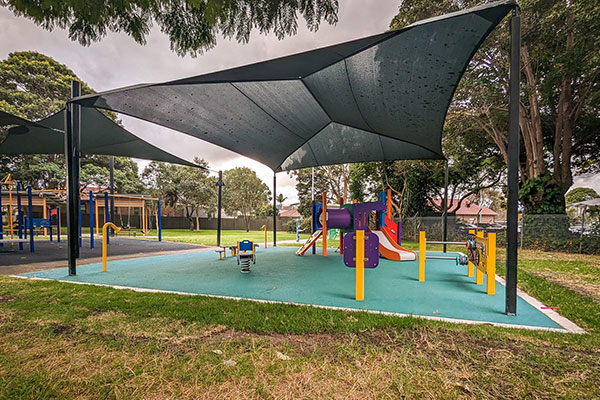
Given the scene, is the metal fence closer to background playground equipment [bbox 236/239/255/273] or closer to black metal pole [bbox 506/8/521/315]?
black metal pole [bbox 506/8/521/315]

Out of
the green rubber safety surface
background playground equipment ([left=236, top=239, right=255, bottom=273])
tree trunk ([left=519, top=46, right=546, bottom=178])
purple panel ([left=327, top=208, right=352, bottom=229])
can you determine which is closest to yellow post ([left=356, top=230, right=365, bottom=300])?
the green rubber safety surface

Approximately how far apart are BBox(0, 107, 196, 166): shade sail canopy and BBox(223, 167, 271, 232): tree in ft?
63.5

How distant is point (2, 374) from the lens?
1.67 m

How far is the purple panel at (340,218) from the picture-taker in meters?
7.55

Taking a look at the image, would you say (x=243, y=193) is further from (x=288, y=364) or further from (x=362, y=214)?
(x=288, y=364)

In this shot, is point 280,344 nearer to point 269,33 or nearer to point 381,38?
point 381,38

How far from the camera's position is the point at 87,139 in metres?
7.78

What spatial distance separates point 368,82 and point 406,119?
155 centimetres

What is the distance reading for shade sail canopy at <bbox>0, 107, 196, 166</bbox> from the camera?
643cm

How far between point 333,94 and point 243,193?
26.0 meters

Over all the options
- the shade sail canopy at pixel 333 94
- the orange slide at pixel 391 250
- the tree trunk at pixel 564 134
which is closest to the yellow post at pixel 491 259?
the shade sail canopy at pixel 333 94

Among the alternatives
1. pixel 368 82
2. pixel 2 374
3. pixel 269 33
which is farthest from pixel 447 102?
pixel 2 374

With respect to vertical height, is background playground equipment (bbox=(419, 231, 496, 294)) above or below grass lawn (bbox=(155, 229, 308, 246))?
above

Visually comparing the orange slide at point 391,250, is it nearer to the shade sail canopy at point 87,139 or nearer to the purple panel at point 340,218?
the purple panel at point 340,218
